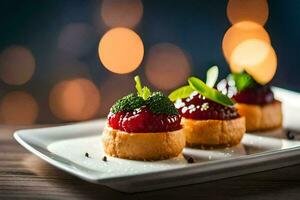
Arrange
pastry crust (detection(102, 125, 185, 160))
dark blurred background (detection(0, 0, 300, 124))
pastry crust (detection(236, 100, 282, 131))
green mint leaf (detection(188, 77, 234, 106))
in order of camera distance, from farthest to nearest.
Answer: dark blurred background (detection(0, 0, 300, 124)), pastry crust (detection(236, 100, 282, 131)), green mint leaf (detection(188, 77, 234, 106)), pastry crust (detection(102, 125, 185, 160))

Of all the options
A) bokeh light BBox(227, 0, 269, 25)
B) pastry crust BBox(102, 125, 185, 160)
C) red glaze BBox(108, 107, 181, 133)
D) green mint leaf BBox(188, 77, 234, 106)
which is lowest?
pastry crust BBox(102, 125, 185, 160)

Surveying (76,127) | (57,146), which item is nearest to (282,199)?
(57,146)

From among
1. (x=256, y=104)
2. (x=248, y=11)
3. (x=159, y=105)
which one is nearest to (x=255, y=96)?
(x=256, y=104)

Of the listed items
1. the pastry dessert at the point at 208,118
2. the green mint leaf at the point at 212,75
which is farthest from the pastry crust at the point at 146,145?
the green mint leaf at the point at 212,75

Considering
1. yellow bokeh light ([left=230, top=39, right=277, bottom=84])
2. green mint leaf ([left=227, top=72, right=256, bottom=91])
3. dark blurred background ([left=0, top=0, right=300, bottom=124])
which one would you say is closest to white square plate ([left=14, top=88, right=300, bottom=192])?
green mint leaf ([left=227, top=72, right=256, bottom=91])

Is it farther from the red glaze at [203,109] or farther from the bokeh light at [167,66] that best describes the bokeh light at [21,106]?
the red glaze at [203,109]

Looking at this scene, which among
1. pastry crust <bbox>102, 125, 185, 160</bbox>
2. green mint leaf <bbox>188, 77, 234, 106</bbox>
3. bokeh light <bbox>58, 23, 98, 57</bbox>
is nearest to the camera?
pastry crust <bbox>102, 125, 185, 160</bbox>

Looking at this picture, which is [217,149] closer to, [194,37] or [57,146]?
[57,146]

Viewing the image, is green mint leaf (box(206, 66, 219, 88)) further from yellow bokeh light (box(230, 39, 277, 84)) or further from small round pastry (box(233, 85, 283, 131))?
yellow bokeh light (box(230, 39, 277, 84))
